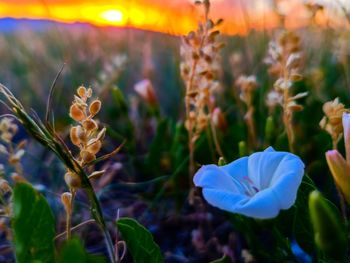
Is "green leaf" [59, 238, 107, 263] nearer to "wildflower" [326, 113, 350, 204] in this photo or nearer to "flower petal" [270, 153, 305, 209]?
"flower petal" [270, 153, 305, 209]

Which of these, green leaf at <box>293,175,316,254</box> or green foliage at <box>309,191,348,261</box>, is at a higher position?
green foliage at <box>309,191,348,261</box>

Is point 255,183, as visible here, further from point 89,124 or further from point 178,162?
point 178,162

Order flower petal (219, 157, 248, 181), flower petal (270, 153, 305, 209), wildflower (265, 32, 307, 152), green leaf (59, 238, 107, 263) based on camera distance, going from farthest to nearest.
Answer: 1. wildflower (265, 32, 307, 152)
2. flower petal (219, 157, 248, 181)
3. flower petal (270, 153, 305, 209)
4. green leaf (59, 238, 107, 263)

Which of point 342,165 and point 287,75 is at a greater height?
point 287,75

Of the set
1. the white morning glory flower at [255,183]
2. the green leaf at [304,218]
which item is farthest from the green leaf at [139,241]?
the green leaf at [304,218]

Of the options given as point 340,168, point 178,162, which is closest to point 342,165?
point 340,168

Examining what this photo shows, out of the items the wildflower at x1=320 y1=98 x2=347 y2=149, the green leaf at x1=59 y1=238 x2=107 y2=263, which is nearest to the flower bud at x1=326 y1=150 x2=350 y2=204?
the wildflower at x1=320 y1=98 x2=347 y2=149
